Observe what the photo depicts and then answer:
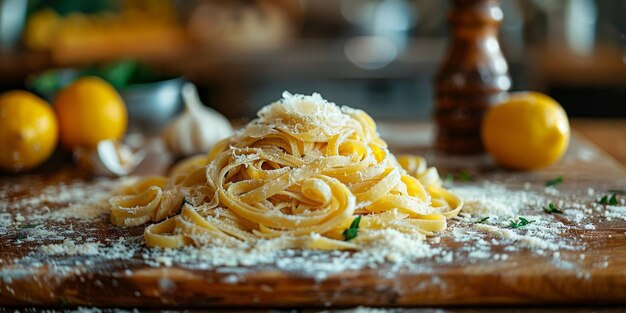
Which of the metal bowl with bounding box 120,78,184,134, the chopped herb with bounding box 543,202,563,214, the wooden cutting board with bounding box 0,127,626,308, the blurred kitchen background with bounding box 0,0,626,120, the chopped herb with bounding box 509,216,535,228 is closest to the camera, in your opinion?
the wooden cutting board with bounding box 0,127,626,308

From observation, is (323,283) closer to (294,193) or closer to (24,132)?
(294,193)

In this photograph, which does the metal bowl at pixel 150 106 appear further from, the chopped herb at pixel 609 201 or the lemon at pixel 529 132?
the chopped herb at pixel 609 201

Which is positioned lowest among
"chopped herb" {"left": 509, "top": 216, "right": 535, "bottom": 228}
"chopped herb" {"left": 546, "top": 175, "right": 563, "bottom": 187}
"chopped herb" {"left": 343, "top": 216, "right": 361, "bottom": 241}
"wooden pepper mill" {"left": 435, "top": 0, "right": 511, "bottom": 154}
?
"chopped herb" {"left": 546, "top": 175, "right": 563, "bottom": 187}

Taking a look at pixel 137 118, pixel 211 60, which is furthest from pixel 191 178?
pixel 211 60

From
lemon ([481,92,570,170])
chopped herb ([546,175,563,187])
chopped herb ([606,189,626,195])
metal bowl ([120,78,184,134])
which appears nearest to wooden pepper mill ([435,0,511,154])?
lemon ([481,92,570,170])

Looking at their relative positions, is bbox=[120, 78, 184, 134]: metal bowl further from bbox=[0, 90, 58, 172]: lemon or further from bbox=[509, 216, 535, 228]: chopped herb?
bbox=[509, 216, 535, 228]: chopped herb

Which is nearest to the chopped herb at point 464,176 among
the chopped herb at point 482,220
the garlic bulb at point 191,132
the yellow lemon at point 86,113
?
the chopped herb at point 482,220

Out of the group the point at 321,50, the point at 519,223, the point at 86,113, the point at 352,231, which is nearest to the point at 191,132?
the point at 86,113
